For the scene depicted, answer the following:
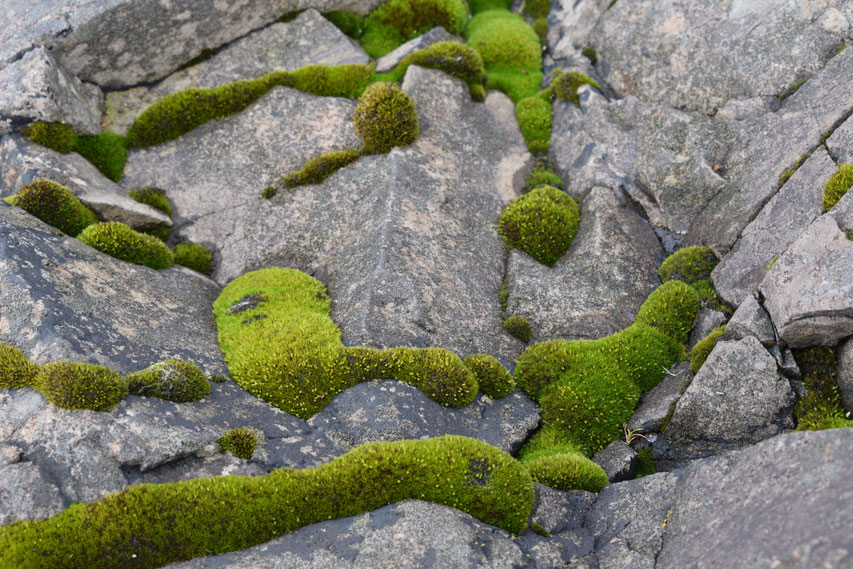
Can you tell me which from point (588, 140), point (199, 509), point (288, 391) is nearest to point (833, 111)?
point (588, 140)

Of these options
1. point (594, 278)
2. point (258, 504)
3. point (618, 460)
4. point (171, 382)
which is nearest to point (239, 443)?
point (258, 504)

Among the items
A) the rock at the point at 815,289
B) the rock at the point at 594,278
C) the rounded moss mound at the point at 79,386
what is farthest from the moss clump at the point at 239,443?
the rock at the point at 815,289

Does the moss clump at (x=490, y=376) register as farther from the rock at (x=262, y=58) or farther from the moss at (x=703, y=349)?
the rock at (x=262, y=58)

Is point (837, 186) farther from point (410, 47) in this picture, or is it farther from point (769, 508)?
point (410, 47)

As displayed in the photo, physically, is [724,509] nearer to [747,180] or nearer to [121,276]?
[747,180]

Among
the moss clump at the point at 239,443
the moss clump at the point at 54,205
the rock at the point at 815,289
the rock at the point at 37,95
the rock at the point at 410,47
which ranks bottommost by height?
the moss clump at the point at 239,443

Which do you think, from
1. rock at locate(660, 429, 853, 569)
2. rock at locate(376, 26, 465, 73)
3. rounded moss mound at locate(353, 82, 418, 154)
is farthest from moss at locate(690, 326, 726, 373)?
rock at locate(376, 26, 465, 73)
